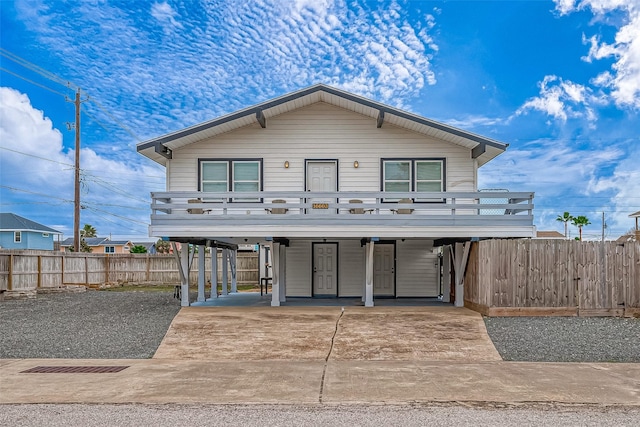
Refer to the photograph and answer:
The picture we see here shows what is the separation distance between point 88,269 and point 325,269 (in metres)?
14.8

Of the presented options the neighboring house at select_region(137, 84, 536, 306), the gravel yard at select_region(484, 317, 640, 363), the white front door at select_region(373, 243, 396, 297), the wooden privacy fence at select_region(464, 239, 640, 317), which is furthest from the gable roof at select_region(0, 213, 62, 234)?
the gravel yard at select_region(484, 317, 640, 363)

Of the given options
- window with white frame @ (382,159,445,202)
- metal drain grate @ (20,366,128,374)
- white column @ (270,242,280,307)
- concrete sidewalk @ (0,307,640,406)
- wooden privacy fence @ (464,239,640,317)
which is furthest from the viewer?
window with white frame @ (382,159,445,202)

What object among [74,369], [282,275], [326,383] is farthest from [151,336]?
[282,275]

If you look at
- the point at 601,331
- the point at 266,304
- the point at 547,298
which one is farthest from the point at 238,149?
the point at 601,331

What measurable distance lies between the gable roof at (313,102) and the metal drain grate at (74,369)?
311 inches

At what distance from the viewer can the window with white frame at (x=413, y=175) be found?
637 inches

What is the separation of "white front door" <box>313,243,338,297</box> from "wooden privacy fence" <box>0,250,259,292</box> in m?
10.1

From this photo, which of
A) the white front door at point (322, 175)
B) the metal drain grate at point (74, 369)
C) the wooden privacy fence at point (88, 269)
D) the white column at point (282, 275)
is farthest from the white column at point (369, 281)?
the wooden privacy fence at point (88, 269)

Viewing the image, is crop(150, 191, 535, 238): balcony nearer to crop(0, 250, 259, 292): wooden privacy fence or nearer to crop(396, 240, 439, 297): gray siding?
crop(396, 240, 439, 297): gray siding

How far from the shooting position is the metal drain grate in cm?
881

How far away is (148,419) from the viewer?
6070 millimetres

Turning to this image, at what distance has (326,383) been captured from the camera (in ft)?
25.7

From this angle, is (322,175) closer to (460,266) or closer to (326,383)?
(460,266)

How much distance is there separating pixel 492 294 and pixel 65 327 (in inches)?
445
